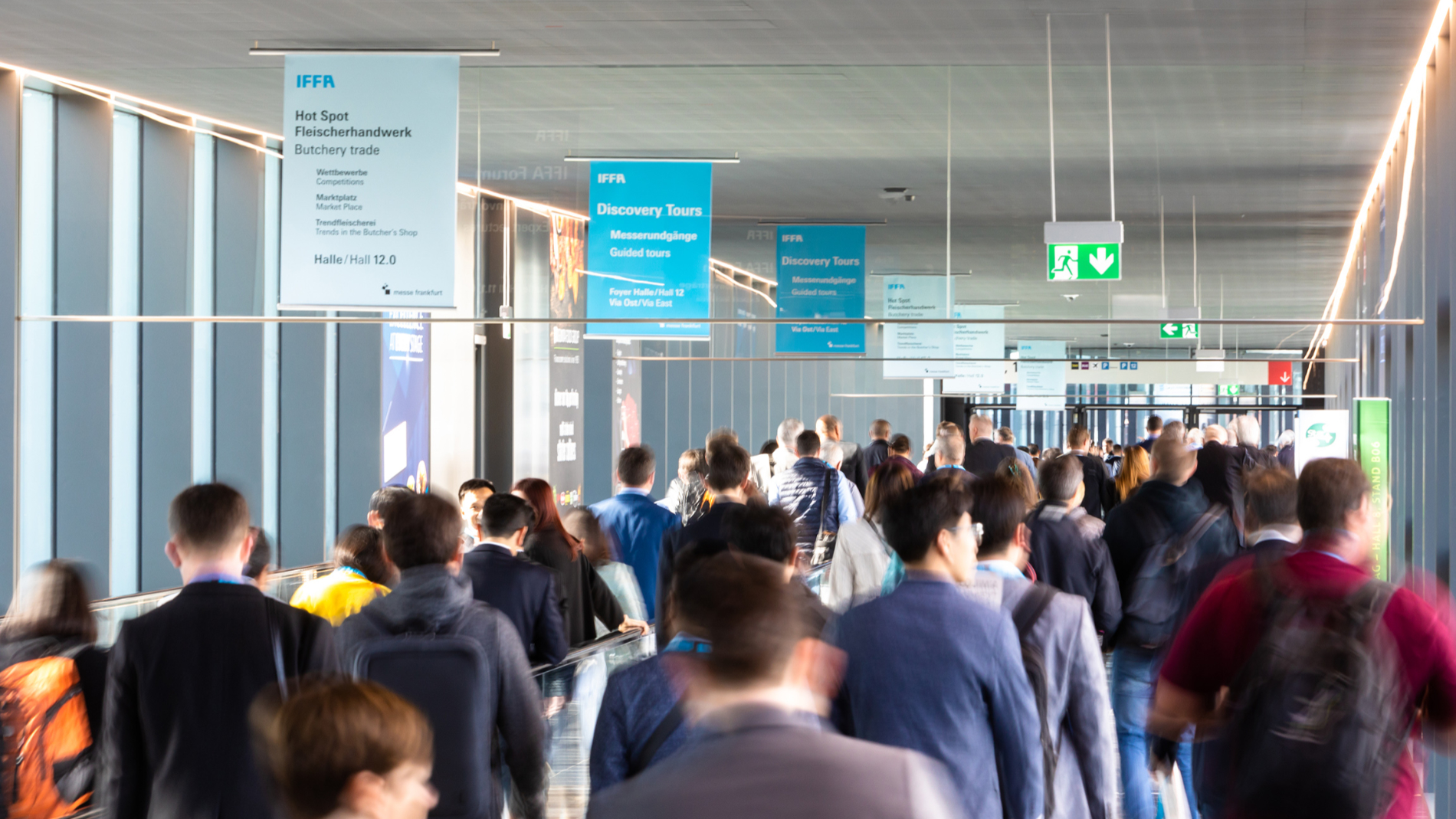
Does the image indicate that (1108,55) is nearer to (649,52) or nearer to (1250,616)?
(649,52)

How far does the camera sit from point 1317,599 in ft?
9.07

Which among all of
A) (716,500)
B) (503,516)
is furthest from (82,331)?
(503,516)

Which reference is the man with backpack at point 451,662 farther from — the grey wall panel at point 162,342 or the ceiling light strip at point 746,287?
the ceiling light strip at point 746,287

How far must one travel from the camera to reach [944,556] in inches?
122

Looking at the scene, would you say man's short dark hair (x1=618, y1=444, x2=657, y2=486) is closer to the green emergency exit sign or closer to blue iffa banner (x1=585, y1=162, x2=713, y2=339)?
blue iffa banner (x1=585, y1=162, x2=713, y2=339)

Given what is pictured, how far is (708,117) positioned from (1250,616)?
22.6ft

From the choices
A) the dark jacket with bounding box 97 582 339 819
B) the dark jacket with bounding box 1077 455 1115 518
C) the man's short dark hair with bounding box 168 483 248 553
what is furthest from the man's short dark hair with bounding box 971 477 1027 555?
the dark jacket with bounding box 1077 455 1115 518

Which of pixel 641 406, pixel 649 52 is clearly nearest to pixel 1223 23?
pixel 649 52

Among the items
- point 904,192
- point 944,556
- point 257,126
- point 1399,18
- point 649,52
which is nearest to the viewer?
point 944,556

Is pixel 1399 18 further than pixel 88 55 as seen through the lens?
No

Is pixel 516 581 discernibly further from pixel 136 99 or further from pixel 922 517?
pixel 136 99

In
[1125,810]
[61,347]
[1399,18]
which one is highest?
[1399,18]

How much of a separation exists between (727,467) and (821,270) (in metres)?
Result: 8.24

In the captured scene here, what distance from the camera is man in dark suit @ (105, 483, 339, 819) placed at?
3180 mm
